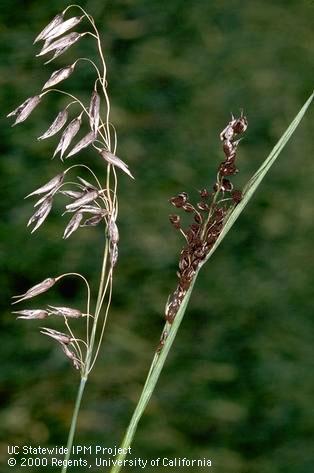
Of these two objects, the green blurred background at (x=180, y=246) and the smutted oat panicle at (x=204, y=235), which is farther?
the green blurred background at (x=180, y=246)

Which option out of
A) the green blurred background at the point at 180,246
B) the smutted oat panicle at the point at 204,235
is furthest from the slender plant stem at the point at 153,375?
the green blurred background at the point at 180,246

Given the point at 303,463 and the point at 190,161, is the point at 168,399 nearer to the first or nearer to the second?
the point at 303,463

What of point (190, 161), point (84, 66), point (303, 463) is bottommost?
point (303, 463)

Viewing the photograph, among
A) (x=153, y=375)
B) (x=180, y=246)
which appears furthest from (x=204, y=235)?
(x=180, y=246)

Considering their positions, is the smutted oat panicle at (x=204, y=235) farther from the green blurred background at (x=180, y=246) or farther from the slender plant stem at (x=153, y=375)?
the green blurred background at (x=180, y=246)

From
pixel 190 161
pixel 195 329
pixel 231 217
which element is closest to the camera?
pixel 231 217

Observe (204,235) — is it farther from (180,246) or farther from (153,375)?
(180,246)

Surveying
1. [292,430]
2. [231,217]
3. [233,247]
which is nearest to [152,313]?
[233,247]

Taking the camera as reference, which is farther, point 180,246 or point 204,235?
point 180,246

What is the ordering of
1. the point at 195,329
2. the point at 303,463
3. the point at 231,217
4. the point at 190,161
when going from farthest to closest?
the point at 190,161
the point at 195,329
the point at 303,463
the point at 231,217
